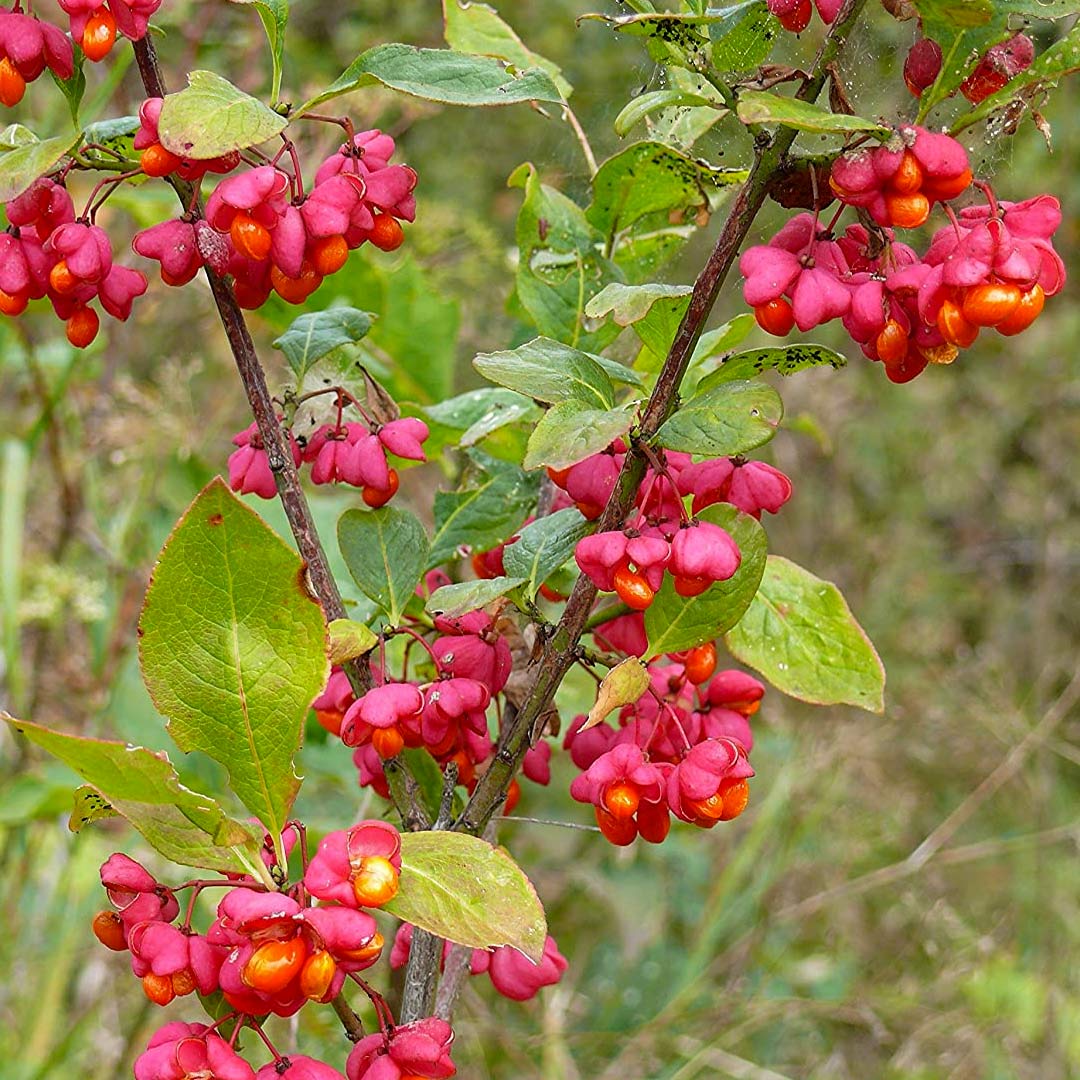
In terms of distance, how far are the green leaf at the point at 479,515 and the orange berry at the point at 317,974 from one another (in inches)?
16.0

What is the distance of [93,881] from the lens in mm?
2361

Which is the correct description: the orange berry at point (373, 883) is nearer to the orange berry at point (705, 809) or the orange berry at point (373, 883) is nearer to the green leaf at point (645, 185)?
the orange berry at point (705, 809)

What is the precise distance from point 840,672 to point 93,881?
180 centimetres

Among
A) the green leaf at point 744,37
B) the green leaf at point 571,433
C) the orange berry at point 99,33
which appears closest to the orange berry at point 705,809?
the green leaf at point 571,433

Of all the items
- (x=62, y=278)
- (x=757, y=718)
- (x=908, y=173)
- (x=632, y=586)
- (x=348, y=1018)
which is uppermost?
(x=908, y=173)

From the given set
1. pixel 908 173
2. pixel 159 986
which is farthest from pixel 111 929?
pixel 908 173

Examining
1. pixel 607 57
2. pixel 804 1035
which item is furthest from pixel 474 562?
pixel 607 57

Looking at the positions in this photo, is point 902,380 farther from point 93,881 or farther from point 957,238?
point 93,881

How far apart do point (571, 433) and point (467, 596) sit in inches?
5.8

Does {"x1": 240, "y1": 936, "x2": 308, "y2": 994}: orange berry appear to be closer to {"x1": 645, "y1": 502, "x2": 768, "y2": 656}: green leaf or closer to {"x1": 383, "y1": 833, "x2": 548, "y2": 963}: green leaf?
{"x1": 383, "y1": 833, "x2": 548, "y2": 963}: green leaf

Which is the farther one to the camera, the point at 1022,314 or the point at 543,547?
the point at 543,547

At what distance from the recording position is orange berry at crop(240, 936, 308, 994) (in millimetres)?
647

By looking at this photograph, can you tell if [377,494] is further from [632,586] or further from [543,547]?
[632,586]

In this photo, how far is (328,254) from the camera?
806 millimetres
